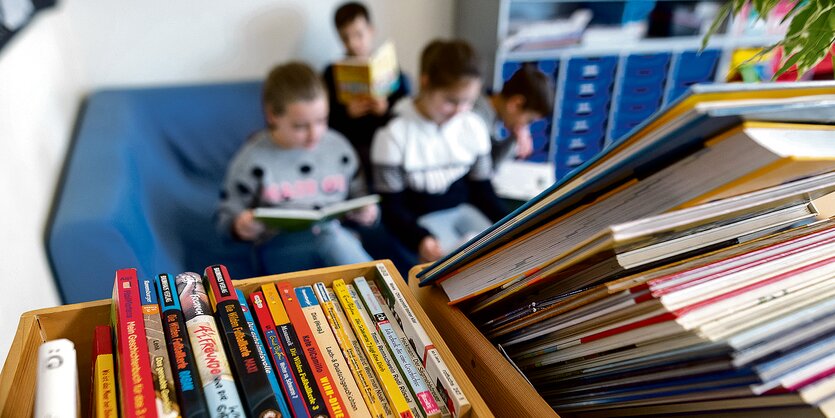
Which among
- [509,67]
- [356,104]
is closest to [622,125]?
[509,67]

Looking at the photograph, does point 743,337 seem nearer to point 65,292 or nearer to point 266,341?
point 266,341

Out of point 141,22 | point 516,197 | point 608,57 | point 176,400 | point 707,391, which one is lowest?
point 707,391

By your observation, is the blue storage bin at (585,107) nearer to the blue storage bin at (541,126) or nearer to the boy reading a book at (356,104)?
the blue storage bin at (541,126)

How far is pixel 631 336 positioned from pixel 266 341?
38cm

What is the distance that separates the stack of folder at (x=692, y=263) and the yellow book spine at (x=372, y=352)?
6.0 inches

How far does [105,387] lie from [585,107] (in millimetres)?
2657

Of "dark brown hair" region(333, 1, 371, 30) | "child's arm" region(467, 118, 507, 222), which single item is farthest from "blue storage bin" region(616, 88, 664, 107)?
"dark brown hair" region(333, 1, 371, 30)

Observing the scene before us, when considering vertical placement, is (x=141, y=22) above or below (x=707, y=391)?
above

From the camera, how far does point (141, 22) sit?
2.26 metres

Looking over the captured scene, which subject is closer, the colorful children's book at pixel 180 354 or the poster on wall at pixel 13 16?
the colorful children's book at pixel 180 354

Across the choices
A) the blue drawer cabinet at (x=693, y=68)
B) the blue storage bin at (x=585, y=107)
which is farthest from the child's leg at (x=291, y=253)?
the blue drawer cabinet at (x=693, y=68)

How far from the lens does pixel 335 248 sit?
5.13 feet

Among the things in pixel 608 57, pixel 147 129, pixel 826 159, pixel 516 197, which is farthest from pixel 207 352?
pixel 608 57

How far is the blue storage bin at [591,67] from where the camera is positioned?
2.68 m
